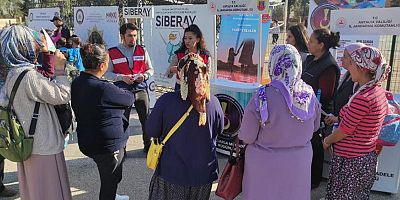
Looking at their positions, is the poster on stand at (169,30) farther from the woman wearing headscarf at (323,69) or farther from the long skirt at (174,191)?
the long skirt at (174,191)

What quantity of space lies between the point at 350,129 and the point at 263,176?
2.43 ft

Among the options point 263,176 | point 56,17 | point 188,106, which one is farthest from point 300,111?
point 56,17

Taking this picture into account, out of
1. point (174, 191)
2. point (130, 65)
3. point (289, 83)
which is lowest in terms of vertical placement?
point (174, 191)

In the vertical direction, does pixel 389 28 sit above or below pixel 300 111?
above

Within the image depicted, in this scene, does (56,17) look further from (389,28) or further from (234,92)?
(389,28)

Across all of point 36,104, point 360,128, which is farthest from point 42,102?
point 360,128

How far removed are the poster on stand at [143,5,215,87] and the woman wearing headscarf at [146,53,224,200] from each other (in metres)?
3.20

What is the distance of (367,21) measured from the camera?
3627 millimetres

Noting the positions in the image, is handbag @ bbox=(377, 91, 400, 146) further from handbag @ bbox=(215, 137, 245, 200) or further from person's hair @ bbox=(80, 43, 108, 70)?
person's hair @ bbox=(80, 43, 108, 70)

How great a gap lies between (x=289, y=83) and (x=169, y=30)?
477cm

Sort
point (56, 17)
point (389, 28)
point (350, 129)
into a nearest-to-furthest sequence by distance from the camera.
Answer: point (350, 129), point (389, 28), point (56, 17)

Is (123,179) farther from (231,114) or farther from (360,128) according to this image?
(360,128)

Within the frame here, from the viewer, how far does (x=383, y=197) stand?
3689mm

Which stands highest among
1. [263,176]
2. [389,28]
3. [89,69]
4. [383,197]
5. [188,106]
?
[389,28]
